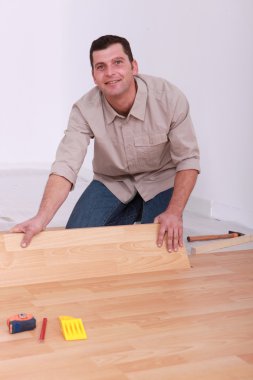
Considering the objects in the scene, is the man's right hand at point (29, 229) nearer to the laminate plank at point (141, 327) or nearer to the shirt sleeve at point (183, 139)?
the laminate plank at point (141, 327)

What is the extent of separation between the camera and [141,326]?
90.7 inches

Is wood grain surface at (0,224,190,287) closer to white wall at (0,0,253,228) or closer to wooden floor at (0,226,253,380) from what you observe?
wooden floor at (0,226,253,380)

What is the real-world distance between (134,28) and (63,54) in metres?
2.03

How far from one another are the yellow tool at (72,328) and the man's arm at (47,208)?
2.02ft

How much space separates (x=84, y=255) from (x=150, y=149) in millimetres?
677

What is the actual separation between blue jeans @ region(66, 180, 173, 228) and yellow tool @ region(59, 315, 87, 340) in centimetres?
124

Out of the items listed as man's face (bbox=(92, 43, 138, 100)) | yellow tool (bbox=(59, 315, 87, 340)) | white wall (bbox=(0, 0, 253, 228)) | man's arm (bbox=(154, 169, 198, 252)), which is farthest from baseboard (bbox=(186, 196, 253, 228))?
yellow tool (bbox=(59, 315, 87, 340))

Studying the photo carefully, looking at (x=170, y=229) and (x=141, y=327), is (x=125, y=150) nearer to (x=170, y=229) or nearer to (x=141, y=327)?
(x=170, y=229)

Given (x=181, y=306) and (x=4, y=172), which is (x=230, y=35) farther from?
(x=4, y=172)

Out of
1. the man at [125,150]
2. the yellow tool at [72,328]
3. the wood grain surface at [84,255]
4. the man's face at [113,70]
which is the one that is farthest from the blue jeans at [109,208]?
the yellow tool at [72,328]

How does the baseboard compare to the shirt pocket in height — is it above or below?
below

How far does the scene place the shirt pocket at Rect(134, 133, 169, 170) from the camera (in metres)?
3.28

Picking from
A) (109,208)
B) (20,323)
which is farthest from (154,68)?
(20,323)

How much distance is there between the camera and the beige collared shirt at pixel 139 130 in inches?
127
